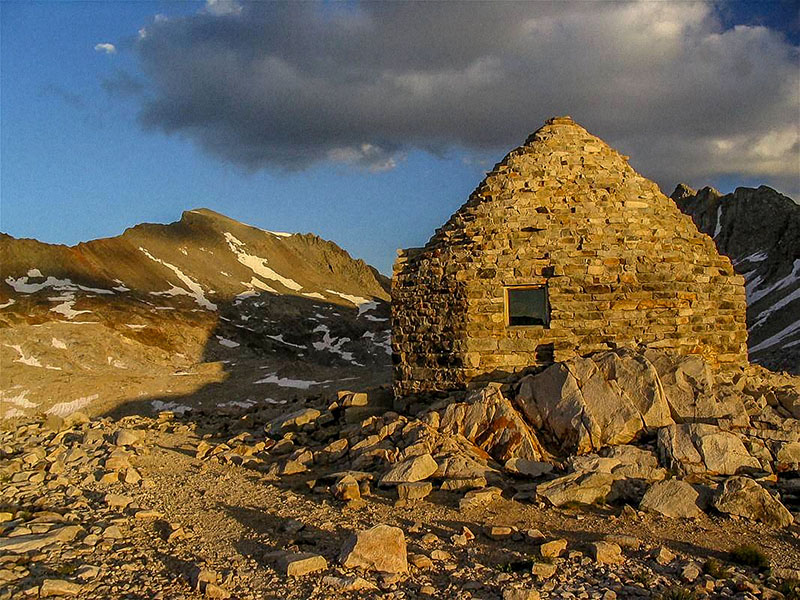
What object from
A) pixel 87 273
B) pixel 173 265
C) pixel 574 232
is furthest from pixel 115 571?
pixel 173 265

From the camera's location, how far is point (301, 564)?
625cm

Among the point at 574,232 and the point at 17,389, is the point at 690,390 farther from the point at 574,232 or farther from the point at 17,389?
the point at 17,389

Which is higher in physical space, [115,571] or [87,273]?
[87,273]

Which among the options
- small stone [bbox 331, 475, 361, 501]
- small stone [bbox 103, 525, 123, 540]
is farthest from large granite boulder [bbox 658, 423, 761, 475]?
small stone [bbox 103, 525, 123, 540]

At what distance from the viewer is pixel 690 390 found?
418 inches

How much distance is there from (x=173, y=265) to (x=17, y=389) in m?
43.1

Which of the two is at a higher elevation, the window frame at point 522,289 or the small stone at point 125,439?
the window frame at point 522,289

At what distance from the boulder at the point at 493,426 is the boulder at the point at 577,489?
1.17 m

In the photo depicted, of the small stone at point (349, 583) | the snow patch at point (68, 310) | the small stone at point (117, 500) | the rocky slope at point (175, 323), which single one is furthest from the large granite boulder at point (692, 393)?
the snow patch at point (68, 310)

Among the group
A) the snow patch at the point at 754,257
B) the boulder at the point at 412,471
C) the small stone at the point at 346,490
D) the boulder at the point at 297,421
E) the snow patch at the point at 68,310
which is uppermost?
the snow patch at the point at 754,257

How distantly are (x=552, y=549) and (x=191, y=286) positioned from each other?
202 feet

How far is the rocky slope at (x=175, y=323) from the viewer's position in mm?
28213

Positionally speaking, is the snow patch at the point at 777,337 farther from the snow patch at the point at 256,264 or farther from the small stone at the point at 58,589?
the snow patch at the point at 256,264

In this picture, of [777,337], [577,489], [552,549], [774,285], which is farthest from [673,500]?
[774,285]
